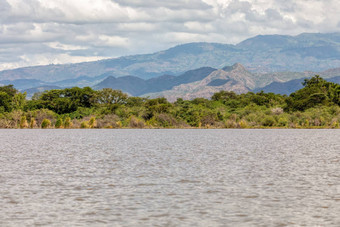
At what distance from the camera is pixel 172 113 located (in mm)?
162625

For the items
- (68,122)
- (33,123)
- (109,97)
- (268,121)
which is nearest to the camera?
(268,121)

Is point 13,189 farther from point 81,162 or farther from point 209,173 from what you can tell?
point 81,162

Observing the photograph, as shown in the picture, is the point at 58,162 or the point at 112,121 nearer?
the point at 58,162

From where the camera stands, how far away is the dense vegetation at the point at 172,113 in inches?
6102

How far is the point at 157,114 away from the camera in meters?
161

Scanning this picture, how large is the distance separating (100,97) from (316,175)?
154224mm

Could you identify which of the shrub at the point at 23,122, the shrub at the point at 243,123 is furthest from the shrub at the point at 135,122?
the shrub at the point at 23,122

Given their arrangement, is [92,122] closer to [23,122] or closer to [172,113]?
[23,122]

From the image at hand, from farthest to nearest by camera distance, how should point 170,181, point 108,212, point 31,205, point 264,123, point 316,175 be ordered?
1. point 264,123
2. point 316,175
3. point 170,181
4. point 31,205
5. point 108,212

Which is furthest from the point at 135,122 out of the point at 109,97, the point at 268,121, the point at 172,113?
the point at 268,121

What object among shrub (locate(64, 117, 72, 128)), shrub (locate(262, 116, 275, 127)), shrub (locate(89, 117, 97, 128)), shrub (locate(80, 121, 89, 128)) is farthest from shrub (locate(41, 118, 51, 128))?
shrub (locate(262, 116, 275, 127))

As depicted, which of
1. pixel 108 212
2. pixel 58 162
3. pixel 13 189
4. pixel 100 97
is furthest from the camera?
pixel 100 97

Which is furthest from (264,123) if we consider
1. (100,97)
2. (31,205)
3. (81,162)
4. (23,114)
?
(31,205)

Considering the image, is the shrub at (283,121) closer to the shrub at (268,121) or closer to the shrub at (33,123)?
the shrub at (268,121)
